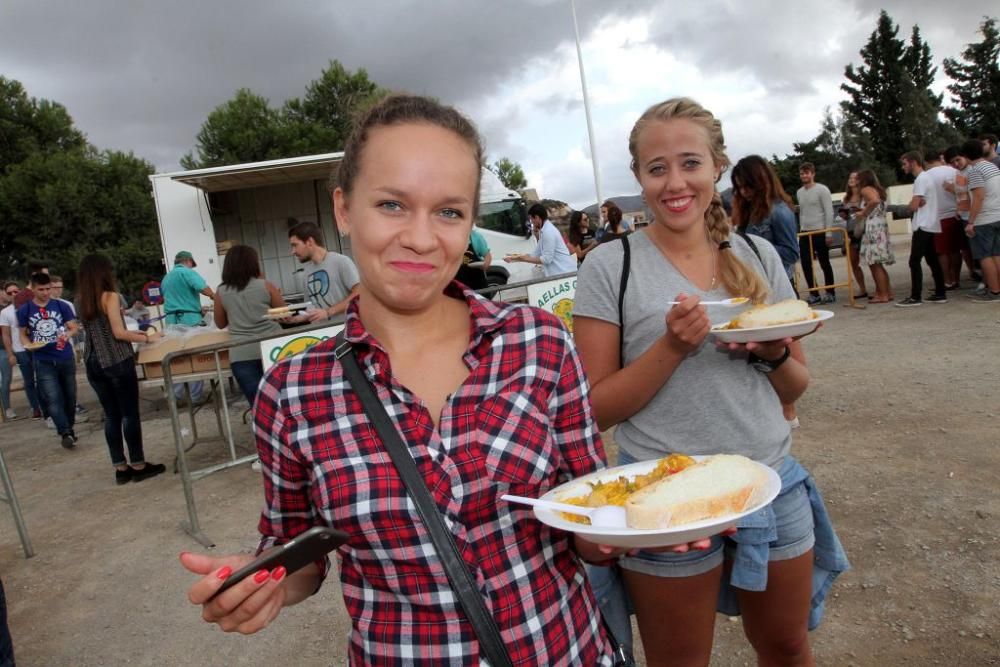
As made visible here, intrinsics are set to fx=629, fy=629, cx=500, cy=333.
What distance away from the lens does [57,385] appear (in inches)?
323

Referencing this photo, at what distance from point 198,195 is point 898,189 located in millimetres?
33872

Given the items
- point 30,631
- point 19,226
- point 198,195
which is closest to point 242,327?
point 30,631

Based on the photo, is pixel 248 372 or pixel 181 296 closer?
pixel 248 372

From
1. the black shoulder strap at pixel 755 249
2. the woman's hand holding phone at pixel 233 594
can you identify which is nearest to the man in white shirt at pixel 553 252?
the black shoulder strap at pixel 755 249

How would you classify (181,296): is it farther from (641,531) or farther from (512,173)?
(512,173)

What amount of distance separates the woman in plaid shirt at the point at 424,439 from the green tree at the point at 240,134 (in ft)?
122

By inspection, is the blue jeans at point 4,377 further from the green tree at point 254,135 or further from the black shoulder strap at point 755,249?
the green tree at point 254,135

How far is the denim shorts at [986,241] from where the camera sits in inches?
315

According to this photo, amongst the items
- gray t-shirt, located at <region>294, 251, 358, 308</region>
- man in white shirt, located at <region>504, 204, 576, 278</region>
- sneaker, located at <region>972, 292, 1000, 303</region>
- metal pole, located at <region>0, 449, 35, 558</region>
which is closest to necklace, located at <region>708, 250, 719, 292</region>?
gray t-shirt, located at <region>294, 251, 358, 308</region>

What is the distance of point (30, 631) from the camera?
3709 mm

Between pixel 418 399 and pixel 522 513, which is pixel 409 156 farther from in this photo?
pixel 522 513

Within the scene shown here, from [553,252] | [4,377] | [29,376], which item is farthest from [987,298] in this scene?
[4,377]

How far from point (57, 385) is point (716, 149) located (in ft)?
29.8

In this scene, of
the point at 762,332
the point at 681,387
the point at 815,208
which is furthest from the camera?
the point at 815,208
